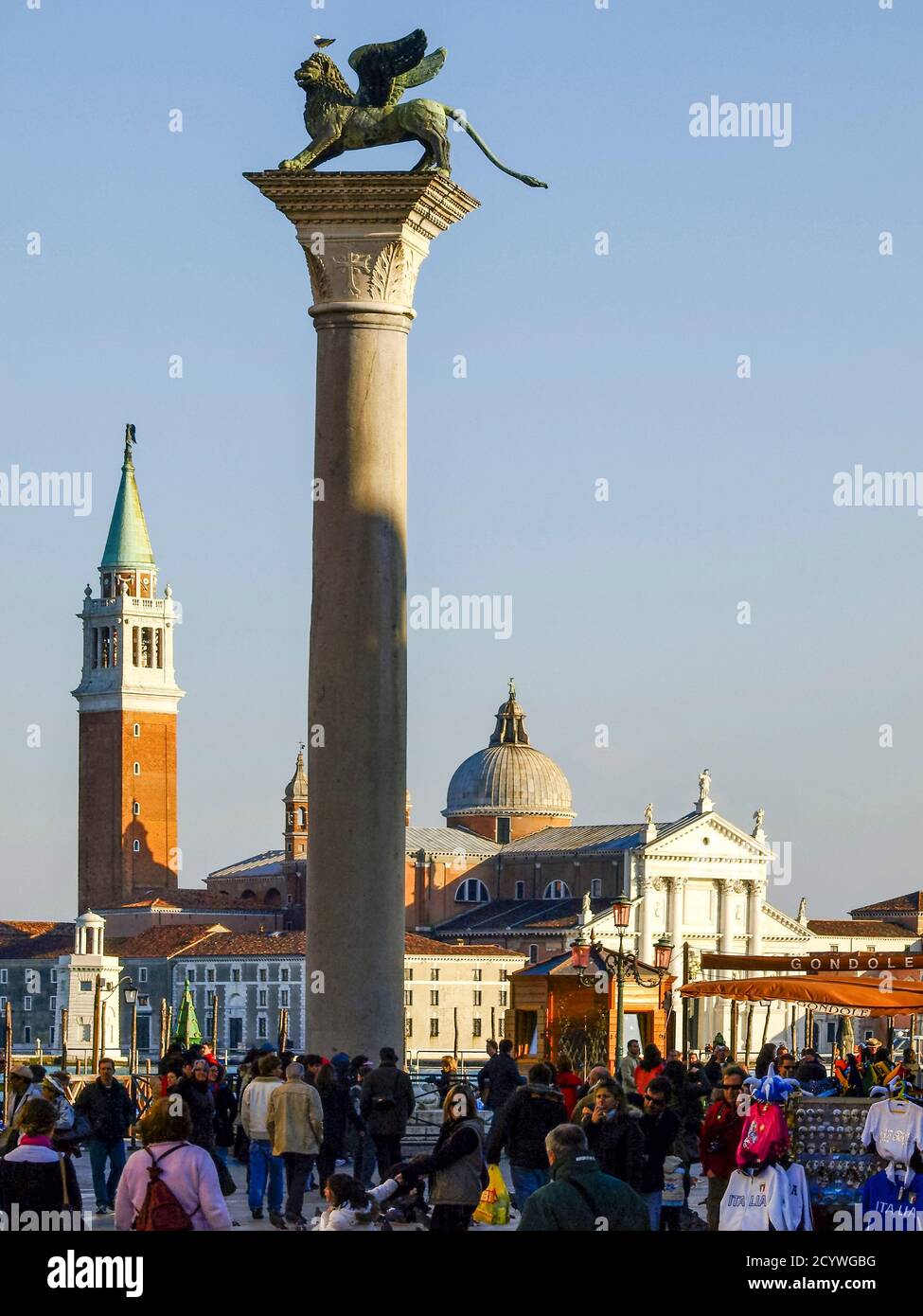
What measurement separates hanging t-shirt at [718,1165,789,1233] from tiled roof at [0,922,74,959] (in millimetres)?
104909

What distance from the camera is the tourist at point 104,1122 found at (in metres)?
17.1

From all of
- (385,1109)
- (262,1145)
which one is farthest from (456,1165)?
(385,1109)

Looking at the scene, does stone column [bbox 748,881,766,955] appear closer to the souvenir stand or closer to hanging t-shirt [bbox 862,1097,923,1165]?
the souvenir stand

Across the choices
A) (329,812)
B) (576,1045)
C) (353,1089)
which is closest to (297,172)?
(329,812)

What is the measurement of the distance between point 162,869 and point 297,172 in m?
96.2

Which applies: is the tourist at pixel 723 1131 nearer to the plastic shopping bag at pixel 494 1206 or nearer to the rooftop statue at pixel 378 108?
the plastic shopping bag at pixel 494 1206

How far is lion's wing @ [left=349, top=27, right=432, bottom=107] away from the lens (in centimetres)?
2212

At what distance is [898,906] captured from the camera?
119m

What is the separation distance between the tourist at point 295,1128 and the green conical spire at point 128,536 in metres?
106

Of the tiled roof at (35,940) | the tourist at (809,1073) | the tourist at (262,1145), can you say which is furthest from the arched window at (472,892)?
the tourist at (262,1145)

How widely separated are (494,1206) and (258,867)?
109056 mm

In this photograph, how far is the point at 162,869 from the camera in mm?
115938
